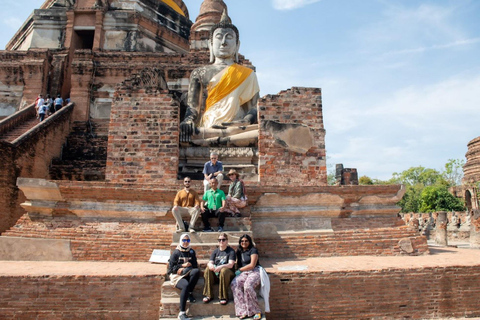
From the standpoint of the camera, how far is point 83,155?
1197cm

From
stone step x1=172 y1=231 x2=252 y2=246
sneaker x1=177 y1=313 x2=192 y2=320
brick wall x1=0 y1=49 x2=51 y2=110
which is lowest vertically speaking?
sneaker x1=177 y1=313 x2=192 y2=320

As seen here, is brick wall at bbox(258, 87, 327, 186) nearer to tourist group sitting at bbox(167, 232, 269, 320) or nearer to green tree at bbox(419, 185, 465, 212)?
tourist group sitting at bbox(167, 232, 269, 320)

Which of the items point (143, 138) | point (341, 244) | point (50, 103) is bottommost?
point (341, 244)

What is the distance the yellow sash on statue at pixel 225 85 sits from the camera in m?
8.68

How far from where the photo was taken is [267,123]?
6746 millimetres

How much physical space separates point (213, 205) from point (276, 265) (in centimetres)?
112

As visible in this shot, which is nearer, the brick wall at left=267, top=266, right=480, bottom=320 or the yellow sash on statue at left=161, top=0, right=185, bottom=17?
the brick wall at left=267, top=266, right=480, bottom=320

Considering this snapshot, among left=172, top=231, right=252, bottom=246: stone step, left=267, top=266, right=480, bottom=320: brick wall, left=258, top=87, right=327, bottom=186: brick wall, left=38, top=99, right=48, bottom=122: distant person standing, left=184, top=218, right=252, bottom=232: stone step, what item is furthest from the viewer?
left=38, top=99, right=48, bottom=122: distant person standing

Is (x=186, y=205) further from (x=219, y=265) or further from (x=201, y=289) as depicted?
(x=201, y=289)

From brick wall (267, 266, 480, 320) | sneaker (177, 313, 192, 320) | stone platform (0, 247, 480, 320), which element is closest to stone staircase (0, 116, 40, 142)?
stone platform (0, 247, 480, 320)

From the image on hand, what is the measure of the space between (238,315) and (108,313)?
1.44 metres

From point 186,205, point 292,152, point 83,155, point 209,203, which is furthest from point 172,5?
point 209,203

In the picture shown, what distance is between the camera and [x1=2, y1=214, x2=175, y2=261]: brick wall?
514cm

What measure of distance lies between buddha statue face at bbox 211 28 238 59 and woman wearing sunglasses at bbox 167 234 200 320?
6.06 metres
